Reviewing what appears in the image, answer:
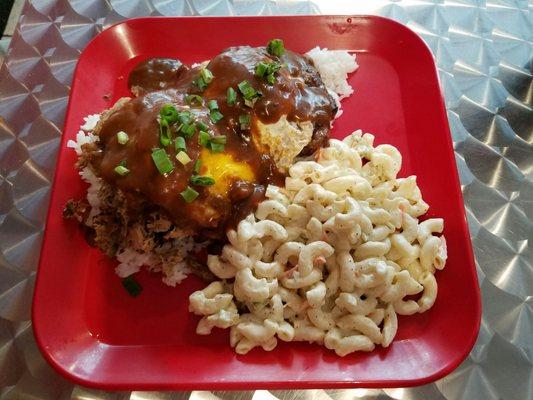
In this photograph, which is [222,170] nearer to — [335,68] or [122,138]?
[122,138]

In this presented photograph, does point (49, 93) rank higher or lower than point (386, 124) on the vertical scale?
higher

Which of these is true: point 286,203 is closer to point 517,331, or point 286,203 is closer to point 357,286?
point 357,286

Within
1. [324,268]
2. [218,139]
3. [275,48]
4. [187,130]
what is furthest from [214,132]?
[324,268]

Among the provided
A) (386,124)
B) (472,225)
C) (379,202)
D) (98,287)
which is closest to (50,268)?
(98,287)

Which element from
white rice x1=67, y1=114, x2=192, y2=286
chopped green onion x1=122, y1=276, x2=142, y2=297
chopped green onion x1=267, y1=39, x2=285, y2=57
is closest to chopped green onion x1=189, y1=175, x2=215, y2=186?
white rice x1=67, y1=114, x2=192, y2=286

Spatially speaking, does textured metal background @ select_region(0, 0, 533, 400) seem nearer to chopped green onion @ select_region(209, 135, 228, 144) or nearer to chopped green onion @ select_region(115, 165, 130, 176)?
chopped green onion @ select_region(115, 165, 130, 176)

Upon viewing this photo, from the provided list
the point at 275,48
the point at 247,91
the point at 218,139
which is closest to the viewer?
the point at 218,139
